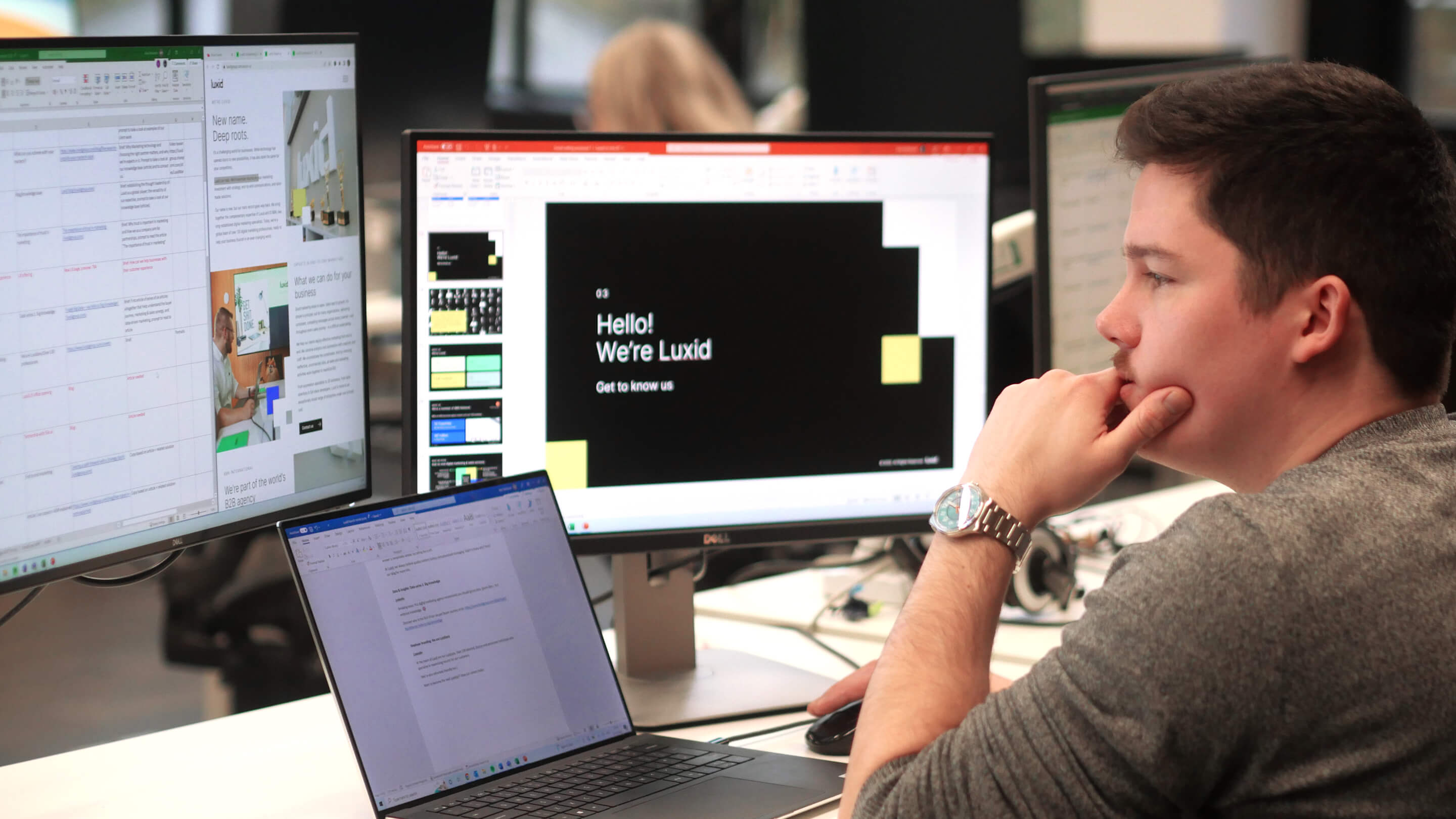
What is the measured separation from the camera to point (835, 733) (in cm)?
126

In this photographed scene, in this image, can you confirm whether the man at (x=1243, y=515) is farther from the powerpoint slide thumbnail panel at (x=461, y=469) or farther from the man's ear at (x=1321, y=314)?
the powerpoint slide thumbnail panel at (x=461, y=469)

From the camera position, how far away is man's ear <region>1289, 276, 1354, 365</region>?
0.94 meters

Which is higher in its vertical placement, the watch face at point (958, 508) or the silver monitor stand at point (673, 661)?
the watch face at point (958, 508)

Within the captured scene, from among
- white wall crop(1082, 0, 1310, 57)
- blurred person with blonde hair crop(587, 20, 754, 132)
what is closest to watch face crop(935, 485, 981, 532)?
blurred person with blonde hair crop(587, 20, 754, 132)

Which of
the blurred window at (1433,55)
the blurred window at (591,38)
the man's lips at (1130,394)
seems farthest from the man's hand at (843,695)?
the blurred window at (591,38)

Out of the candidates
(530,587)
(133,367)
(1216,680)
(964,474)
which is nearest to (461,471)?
(530,587)

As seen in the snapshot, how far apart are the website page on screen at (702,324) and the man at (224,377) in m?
0.18

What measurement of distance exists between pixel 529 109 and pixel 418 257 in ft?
15.2

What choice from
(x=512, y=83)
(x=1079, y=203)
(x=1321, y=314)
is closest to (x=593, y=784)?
(x=1321, y=314)

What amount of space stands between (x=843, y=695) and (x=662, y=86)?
2721 mm

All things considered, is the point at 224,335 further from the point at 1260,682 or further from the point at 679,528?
the point at 1260,682

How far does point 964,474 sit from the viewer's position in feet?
3.64

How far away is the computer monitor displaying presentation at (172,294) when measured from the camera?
1033mm

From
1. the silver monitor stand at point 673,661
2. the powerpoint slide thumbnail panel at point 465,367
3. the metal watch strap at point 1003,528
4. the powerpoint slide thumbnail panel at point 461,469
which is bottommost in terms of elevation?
the silver monitor stand at point 673,661
